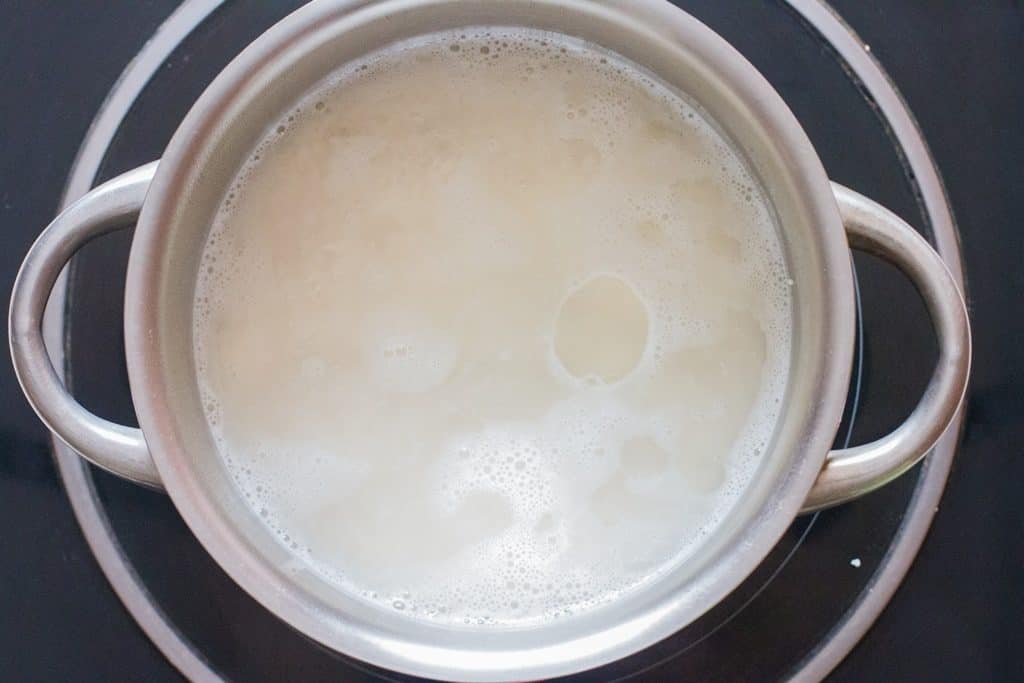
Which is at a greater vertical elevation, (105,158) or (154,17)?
(154,17)

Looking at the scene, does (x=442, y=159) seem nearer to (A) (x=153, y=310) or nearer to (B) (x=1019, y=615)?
(A) (x=153, y=310)

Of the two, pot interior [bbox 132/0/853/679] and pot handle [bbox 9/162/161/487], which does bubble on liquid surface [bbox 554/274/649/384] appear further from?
pot handle [bbox 9/162/161/487]

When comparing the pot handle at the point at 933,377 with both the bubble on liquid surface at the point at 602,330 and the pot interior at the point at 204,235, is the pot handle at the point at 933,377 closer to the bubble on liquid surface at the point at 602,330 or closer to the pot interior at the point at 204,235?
the pot interior at the point at 204,235

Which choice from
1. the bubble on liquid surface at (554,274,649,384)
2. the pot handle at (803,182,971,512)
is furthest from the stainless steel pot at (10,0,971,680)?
the bubble on liquid surface at (554,274,649,384)

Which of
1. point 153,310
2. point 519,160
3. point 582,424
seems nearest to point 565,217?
point 519,160

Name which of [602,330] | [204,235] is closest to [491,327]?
[602,330]

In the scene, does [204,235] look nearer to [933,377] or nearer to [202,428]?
[202,428]

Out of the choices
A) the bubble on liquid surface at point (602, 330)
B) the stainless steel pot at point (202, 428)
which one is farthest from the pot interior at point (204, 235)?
the bubble on liquid surface at point (602, 330)

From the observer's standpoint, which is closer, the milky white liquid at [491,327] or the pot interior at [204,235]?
the pot interior at [204,235]
